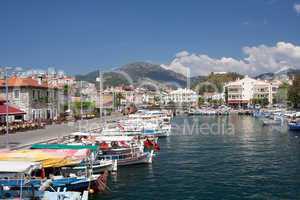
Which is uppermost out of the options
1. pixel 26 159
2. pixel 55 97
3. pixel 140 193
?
pixel 55 97

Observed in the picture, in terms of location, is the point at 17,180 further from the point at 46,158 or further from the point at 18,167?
the point at 46,158

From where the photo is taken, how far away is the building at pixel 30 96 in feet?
228

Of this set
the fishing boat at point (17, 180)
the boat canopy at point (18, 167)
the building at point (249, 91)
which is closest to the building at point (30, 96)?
the fishing boat at point (17, 180)

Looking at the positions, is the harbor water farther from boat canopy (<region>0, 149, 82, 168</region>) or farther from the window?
the window

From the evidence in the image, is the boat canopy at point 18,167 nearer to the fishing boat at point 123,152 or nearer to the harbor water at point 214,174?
the harbor water at point 214,174

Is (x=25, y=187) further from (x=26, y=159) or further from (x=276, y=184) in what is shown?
(x=276, y=184)

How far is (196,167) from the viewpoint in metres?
37.0

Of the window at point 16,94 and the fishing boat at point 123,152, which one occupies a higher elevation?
the window at point 16,94

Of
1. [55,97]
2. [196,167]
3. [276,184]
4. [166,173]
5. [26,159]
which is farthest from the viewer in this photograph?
[55,97]

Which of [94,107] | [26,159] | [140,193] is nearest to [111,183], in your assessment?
[140,193]

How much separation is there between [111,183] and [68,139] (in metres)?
19.3

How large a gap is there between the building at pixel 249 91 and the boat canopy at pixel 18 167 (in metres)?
156

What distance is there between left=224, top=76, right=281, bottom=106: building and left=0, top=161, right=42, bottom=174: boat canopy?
15616cm

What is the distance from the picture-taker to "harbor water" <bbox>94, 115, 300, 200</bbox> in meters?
27.9
